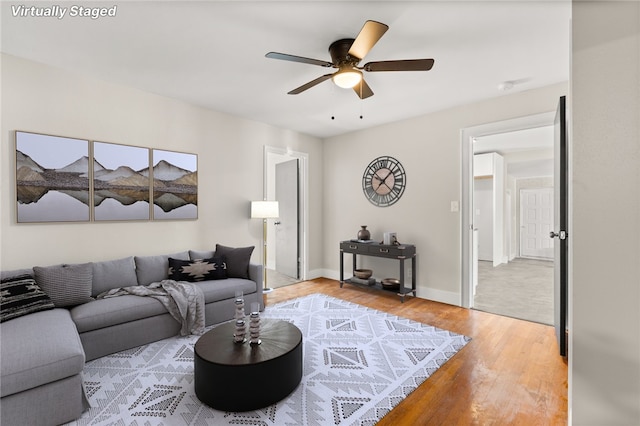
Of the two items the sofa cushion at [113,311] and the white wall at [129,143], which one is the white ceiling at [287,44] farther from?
the sofa cushion at [113,311]

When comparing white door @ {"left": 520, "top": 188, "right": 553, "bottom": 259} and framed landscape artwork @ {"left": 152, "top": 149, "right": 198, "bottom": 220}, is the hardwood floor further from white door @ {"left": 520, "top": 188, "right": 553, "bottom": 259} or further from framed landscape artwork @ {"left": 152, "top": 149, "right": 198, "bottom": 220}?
white door @ {"left": 520, "top": 188, "right": 553, "bottom": 259}

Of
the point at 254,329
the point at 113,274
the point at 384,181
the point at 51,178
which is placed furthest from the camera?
the point at 384,181

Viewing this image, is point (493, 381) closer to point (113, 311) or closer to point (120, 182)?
point (113, 311)

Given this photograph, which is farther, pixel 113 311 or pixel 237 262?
pixel 237 262

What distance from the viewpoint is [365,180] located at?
5.05 meters

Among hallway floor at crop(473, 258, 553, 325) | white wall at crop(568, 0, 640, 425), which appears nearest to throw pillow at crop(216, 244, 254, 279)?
hallway floor at crop(473, 258, 553, 325)

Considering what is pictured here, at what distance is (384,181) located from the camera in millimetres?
4777

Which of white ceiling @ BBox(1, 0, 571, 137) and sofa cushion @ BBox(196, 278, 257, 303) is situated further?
sofa cushion @ BBox(196, 278, 257, 303)

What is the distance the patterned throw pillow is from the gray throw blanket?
0.27m

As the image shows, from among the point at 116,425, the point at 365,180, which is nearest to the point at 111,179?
the point at 116,425

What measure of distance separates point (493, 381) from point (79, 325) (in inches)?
127

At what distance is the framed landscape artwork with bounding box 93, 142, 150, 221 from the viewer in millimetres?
3174

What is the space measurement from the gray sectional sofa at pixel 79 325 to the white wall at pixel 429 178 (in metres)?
2.26

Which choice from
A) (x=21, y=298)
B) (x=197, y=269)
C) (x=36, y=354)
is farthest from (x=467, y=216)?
(x=21, y=298)
